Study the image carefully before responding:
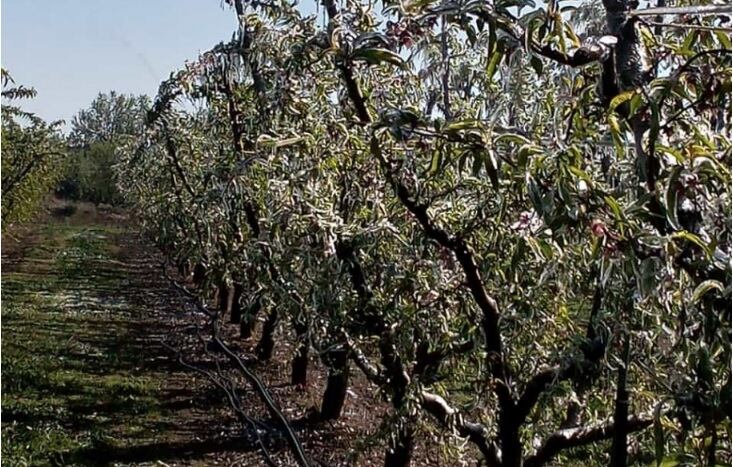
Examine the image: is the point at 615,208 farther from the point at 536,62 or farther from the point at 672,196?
the point at 536,62

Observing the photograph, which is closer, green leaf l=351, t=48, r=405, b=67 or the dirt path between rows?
green leaf l=351, t=48, r=405, b=67

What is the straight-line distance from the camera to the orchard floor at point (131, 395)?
5.14m

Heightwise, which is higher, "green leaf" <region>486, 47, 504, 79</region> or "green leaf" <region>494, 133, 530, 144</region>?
"green leaf" <region>486, 47, 504, 79</region>

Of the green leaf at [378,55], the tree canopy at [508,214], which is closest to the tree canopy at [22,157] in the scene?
the tree canopy at [508,214]

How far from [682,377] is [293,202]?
6.34 feet

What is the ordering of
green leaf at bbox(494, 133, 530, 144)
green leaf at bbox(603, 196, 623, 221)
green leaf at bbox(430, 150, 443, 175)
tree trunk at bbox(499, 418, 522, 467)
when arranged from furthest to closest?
tree trunk at bbox(499, 418, 522, 467) < green leaf at bbox(430, 150, 443, 175) < green leaf at bbox(494, 133, 530, 144) < green leaf at bbox(603, 196, 623, 221)

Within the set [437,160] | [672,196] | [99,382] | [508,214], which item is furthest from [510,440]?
[99,382]

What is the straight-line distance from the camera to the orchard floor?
16.9 feet

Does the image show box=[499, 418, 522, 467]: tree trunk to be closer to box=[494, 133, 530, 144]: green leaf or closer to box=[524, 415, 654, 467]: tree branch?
box=[524, 415, 654, 467]: tree branch

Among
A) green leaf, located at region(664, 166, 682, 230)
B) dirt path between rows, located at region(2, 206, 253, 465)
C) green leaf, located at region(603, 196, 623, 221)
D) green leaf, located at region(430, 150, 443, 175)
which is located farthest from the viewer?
dirt path between rows, located at region(2, 206, 253, 465)

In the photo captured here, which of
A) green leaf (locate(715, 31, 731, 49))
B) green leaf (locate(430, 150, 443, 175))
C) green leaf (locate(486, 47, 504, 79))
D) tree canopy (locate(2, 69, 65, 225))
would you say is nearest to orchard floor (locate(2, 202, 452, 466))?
green leaf (locate(430, 150, 443, 175))

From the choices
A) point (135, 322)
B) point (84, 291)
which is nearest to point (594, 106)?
point (135, 322)

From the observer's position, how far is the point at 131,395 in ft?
22.5

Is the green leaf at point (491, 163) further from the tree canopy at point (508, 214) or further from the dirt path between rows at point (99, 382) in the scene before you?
the dirt path between rows at point (99, 382)
